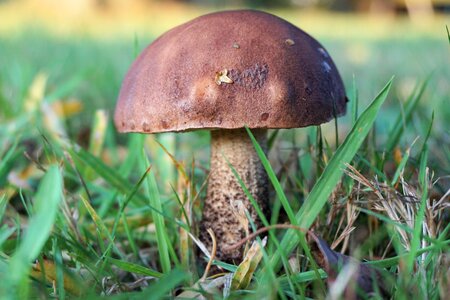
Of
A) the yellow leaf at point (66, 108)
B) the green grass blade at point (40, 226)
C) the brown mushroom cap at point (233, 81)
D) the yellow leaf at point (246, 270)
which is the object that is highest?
the brown mushroom cap at point (233, 81)

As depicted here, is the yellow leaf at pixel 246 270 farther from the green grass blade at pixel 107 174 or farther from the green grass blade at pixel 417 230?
the green grass blade at pixel 107 174

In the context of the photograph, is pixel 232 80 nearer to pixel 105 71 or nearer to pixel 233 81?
pixel 233 81

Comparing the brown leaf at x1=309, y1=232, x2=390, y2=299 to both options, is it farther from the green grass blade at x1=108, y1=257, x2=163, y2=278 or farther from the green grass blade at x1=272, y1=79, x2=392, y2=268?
the green grass blade at x1=108, y1=257, x2=163, y2=278

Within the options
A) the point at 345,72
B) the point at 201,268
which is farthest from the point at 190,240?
the point at 345,72

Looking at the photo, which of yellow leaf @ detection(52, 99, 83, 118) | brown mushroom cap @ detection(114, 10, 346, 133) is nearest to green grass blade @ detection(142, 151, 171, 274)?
brown mushroom cap @ detection(114, 10, 346, 133)

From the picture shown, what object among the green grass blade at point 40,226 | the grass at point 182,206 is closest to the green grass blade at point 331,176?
the grass at point 182,206

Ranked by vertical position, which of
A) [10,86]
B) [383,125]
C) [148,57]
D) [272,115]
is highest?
[148,57]

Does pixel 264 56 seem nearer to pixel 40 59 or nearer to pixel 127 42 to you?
pixel 40 59
